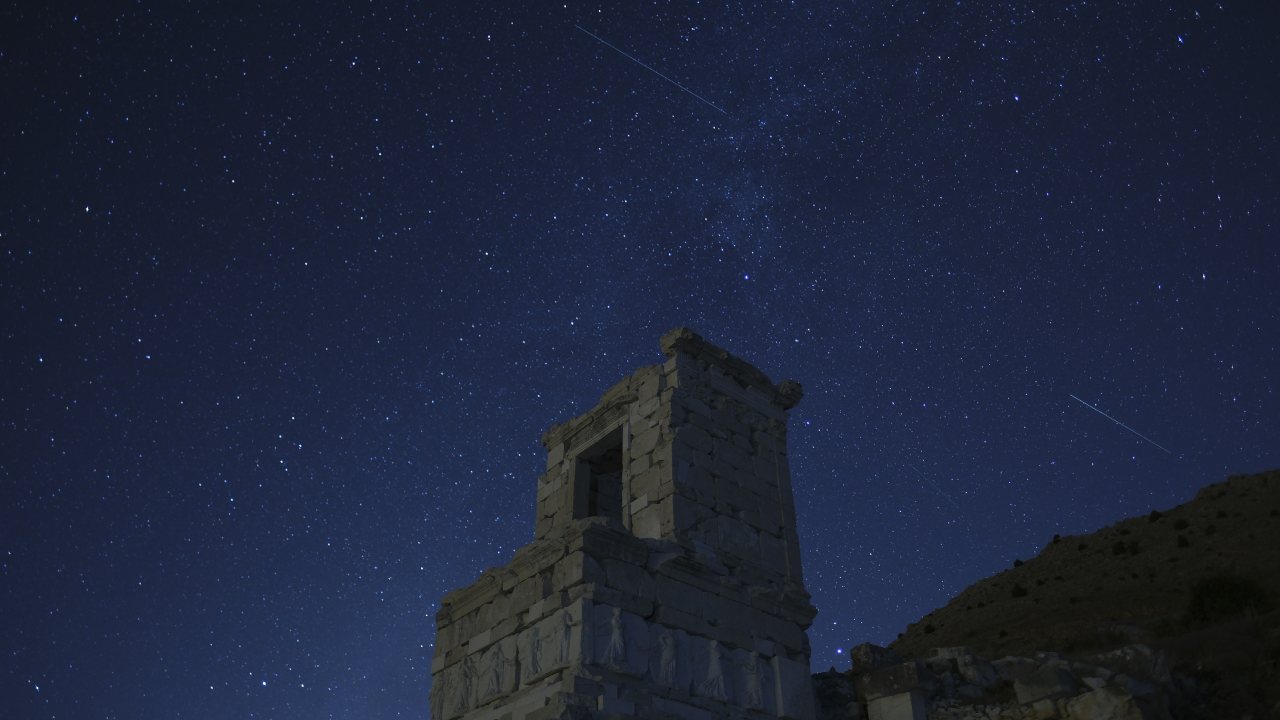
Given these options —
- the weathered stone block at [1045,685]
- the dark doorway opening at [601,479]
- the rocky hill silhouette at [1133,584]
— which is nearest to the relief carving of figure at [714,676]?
the dark doorway opening at [601,479]

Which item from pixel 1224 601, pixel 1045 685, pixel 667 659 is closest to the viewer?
pixel 667 659

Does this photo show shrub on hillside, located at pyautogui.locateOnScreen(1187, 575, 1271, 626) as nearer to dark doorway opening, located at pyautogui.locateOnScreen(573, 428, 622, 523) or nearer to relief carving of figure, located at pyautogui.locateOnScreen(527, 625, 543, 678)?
dark doorway opening, located at pyautogui.locateOnScreen(573, 428, 622, 523)

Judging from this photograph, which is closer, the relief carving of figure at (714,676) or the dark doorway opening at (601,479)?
the relief carving of figure at (714,676)

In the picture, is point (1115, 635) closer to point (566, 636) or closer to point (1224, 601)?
point (1224, 601)

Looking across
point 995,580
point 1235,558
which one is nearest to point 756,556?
point 1235,558

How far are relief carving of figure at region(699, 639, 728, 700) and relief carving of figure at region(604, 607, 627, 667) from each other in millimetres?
1051

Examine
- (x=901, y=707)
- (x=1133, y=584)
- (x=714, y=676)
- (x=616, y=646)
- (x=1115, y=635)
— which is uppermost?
(x=1133, y=584)

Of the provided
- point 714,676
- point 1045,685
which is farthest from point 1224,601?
point 714,676

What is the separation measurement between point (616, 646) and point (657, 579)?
36.7 inches

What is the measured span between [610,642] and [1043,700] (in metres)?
4.65

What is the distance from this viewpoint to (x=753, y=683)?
387 inches

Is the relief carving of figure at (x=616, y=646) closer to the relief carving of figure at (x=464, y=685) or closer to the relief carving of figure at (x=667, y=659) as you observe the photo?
the relief carving of figure at (x=667, y=659)

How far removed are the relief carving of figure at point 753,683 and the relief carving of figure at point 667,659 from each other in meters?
1.07

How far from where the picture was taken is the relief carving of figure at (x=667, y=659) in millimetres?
9078
